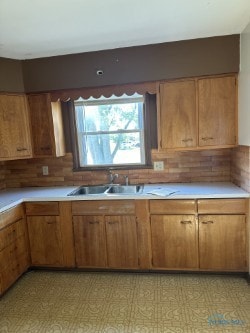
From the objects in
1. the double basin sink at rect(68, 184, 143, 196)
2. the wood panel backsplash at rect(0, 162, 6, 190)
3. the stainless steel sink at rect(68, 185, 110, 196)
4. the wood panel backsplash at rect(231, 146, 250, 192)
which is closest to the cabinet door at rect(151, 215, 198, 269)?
the double basin sink at rect(68, 184, 143, 196)

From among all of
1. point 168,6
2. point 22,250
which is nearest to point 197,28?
point 168,6

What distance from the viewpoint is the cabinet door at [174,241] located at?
2607mm

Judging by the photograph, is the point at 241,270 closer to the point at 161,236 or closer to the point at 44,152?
the point at 161,236

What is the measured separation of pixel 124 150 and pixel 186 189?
3.07 feet

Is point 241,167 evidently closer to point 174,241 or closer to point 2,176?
point 174,241

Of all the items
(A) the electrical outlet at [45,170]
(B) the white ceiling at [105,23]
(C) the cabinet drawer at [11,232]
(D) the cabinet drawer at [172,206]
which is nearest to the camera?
(B) the white ceiling at [105,23]

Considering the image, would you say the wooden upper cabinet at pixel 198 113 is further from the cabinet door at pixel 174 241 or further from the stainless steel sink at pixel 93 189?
the stainless steel sink at pixel 93 189

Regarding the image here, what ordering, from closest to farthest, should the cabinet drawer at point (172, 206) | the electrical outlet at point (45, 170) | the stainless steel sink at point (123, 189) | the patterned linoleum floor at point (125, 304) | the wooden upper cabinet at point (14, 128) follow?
1. the patterned linoleum floor at point (125, 304)
2. the cabinet drawer at point (172, 206)
3. the wooden upper cabinet at point (14, 128)
4. the stainless steel sink at point (123, 189)
5. the electrical outlet at point (45, 170)

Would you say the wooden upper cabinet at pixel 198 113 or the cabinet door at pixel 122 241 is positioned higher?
the wooden upper cabinet at pixel 198 113

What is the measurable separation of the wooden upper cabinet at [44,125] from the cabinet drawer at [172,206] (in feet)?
4.21

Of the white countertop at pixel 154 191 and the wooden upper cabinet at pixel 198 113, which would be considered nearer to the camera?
the white countertop at pixel 154 191

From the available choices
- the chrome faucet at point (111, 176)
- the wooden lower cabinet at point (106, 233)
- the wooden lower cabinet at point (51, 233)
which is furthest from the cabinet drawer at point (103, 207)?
the chrome faucet at point (111, 176)

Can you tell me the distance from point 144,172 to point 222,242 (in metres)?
1.16

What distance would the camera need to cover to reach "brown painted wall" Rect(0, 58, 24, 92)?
2762 millimetres
